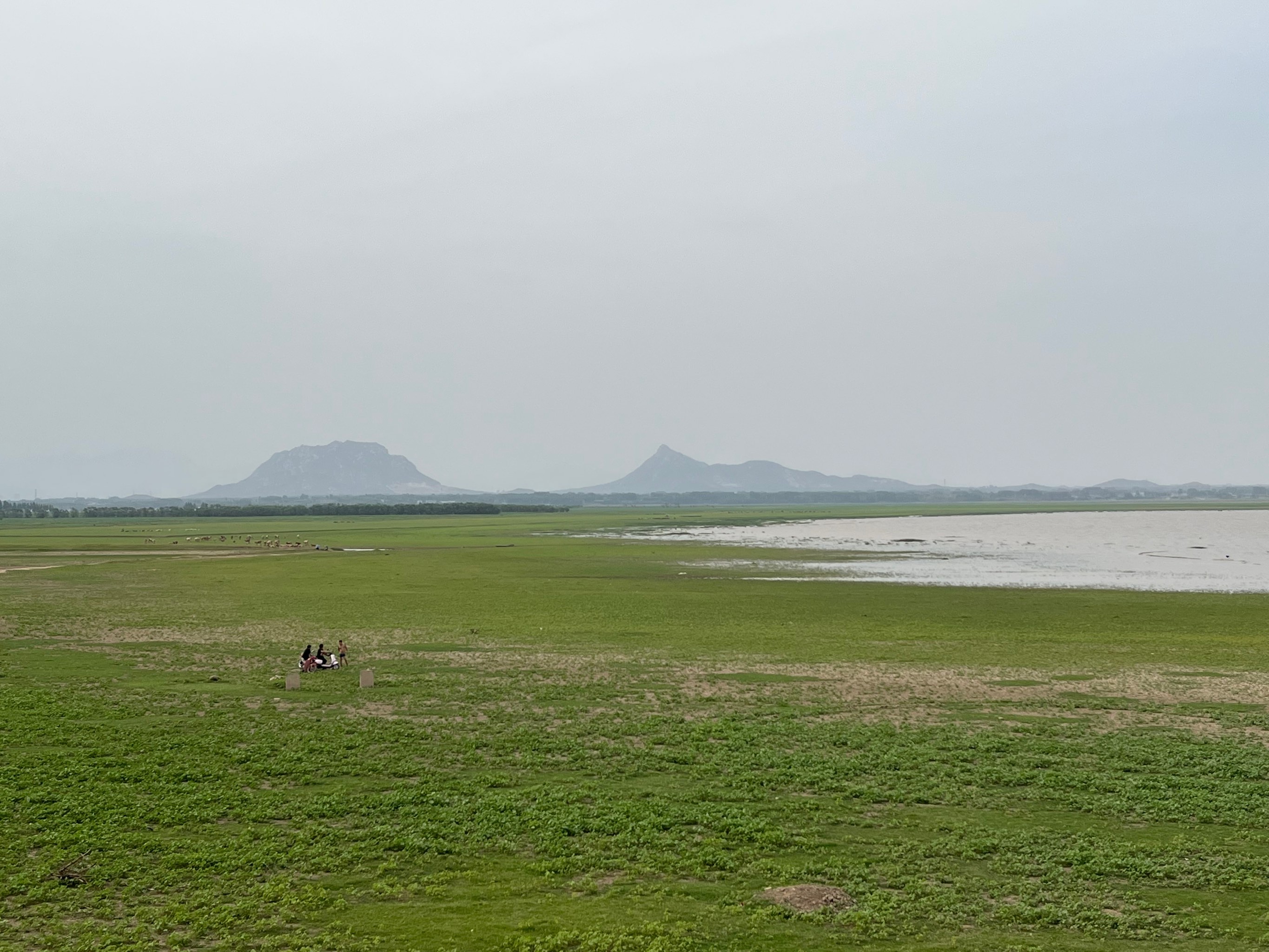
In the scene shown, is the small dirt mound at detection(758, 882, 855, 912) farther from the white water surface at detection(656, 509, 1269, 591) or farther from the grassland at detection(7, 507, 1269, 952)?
the white water surface at detection(656, 509, 1269, 591)

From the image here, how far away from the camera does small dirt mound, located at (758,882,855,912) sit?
11406 millimetres

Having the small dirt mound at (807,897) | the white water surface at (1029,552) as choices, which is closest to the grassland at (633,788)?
the small dirt mound at (807,897)

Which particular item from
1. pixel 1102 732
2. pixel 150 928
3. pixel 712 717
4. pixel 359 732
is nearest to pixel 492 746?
pixel 359 732

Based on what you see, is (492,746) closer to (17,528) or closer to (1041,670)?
(1041,670)

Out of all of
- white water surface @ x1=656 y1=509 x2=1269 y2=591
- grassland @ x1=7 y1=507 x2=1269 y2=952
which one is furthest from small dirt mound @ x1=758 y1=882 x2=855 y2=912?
white water surface @ x1=656 y1=509 x2=1269 y2=591

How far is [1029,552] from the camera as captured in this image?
8838 centimetres

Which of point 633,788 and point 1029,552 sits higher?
point 633,788

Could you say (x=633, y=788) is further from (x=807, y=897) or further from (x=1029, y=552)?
(x=1029, y=552)

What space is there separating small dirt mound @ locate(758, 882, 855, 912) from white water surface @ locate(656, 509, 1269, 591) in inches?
1864

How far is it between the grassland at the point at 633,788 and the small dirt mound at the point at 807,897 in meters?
0.17

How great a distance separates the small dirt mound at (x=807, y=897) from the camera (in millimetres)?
11406

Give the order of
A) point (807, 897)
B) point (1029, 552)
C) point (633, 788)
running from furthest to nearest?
point (1029, 552), point (633, 788), point (807, 897)

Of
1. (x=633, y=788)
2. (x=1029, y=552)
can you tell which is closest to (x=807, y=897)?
(x=633, y=788)

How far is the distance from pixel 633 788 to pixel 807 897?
498 cm
